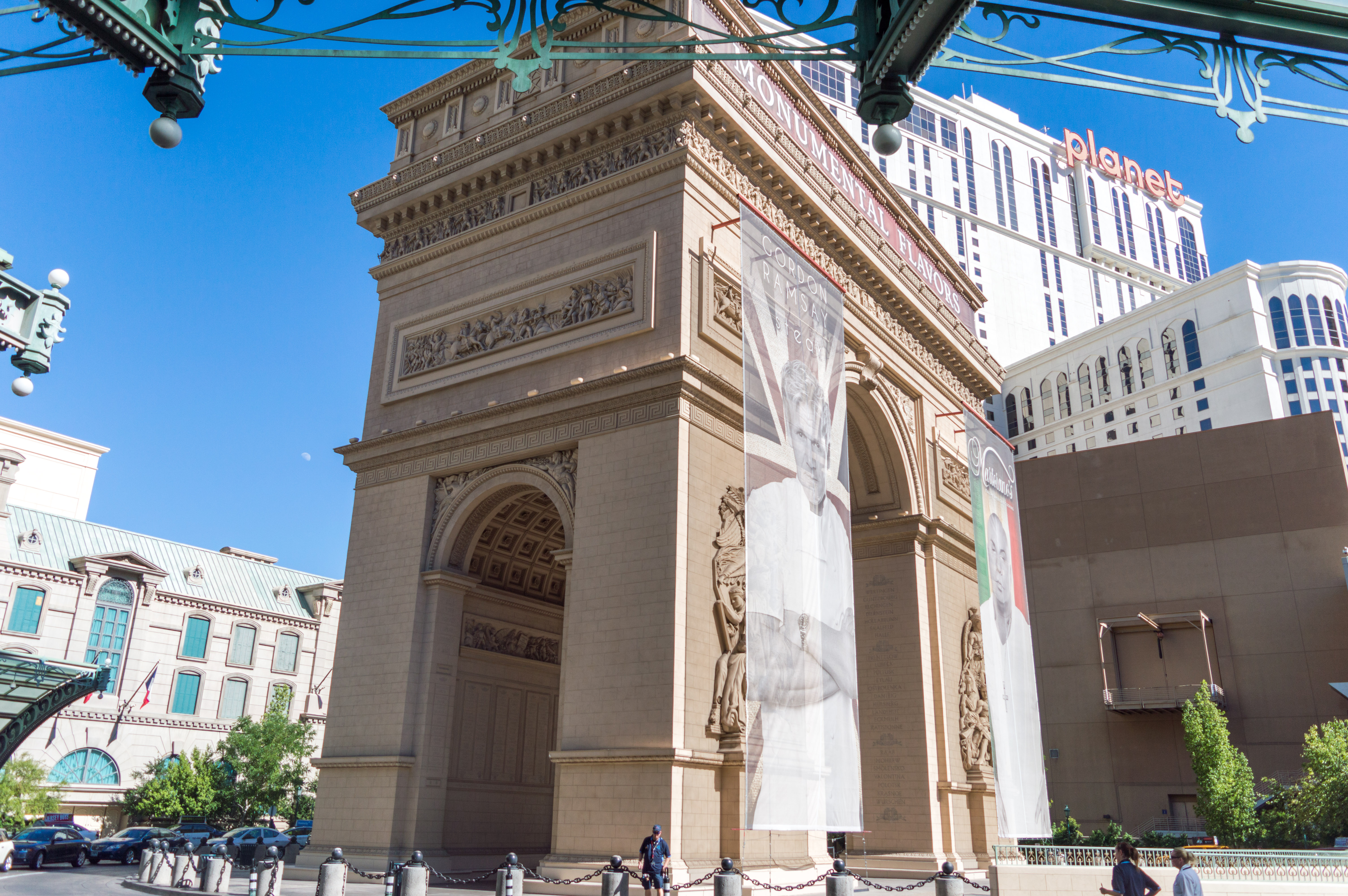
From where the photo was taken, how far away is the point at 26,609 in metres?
44.4

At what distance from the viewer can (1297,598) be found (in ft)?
138

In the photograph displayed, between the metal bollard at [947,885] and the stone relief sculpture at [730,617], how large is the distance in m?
4.33

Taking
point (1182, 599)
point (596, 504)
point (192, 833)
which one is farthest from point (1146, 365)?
point (192, 833)

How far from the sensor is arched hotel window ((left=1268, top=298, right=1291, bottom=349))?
78.4m

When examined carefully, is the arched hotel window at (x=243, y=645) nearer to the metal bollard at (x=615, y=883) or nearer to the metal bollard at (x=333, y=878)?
the metal bollard at (x=333, y=878)

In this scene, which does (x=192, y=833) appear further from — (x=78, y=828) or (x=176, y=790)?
(x=176, y=790)

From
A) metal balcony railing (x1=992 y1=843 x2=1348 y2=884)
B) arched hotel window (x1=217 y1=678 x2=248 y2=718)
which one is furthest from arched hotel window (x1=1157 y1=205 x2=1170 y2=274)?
metal balcony railing (x1=992 y1=843 x2=1348 y2=884)

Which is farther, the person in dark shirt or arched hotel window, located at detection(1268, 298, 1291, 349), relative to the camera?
arched hotel window, located at detection(1268, 298, 1291, 349)

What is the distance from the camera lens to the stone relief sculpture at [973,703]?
28.3 m

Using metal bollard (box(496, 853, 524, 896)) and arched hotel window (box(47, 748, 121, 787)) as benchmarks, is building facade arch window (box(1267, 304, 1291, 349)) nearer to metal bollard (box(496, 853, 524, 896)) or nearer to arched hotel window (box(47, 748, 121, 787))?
metal bollard (box(496, 853, 524, 896))

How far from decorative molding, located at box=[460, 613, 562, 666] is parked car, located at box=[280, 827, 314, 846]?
10.8 m

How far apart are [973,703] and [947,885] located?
14354 millimetres

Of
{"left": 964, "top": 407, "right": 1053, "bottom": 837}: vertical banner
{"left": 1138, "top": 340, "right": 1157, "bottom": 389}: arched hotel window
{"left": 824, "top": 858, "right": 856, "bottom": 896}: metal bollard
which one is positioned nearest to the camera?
{"left": 824, "top": 858, "right": 856, "bottom": 896}: metal bollard

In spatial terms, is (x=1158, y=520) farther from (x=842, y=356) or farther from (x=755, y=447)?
(x=755, y=447)
